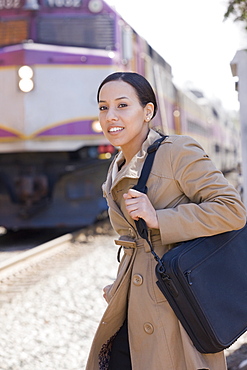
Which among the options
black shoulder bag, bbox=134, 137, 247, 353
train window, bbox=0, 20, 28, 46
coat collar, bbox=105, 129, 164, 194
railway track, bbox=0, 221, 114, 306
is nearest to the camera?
black shoulder bag, bbox=134, 137, 247, 353

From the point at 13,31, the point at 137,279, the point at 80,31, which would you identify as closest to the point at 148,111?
the point at 137,279

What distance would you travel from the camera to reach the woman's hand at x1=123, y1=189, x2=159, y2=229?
1775 mm

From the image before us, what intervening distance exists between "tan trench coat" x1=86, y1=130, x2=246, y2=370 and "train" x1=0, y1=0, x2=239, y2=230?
20.6 feet

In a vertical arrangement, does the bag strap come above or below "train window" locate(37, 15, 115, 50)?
below

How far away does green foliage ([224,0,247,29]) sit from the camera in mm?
3234

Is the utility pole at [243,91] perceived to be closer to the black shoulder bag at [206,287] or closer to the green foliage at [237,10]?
the green foliage at [237,10]

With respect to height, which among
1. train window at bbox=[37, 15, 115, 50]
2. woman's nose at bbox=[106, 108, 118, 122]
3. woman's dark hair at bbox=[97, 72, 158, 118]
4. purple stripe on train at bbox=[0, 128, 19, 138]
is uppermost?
train window at bbox=[37, 15, 115, 50]

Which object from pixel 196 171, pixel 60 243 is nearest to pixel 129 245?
pixel 196 171

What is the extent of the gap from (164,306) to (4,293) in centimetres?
347

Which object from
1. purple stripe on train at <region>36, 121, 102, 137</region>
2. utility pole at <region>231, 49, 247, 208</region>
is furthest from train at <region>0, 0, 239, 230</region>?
utility pole at <region>231, 49, 247, 208</region>

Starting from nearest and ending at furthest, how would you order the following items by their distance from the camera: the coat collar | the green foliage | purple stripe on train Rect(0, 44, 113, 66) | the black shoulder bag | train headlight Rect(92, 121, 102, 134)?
the black shoulder bag
the coat collar
the green foliage
purple stripe on train Rect(0, 44, 113, 66)
train headlight Rect(92, 121, 102, 134)

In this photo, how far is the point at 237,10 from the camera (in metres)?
3.32

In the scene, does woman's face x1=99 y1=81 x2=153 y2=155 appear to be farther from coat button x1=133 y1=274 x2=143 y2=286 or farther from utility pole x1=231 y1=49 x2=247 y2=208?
utility pole x1=231 y1=49 x2=247 y2=208

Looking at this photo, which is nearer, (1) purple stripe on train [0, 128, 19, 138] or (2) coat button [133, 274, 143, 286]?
(2) coat button [133, 274, 143, 286]
